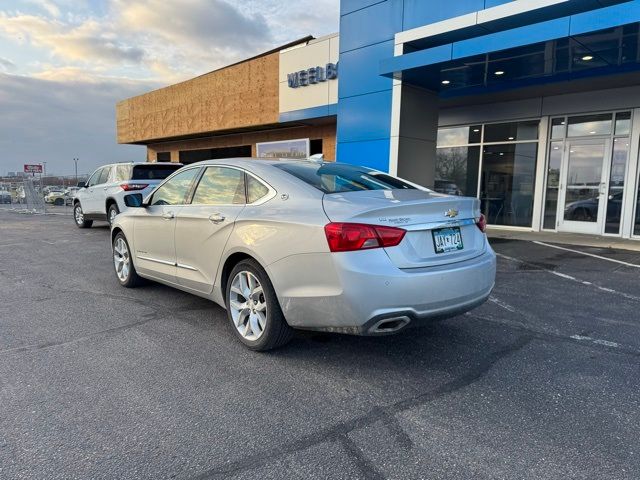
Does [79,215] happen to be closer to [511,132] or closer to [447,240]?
[511,132]

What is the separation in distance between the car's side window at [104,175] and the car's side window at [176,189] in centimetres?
778

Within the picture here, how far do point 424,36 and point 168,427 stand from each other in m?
10.0

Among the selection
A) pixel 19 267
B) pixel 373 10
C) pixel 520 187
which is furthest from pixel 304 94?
pixel 19 267

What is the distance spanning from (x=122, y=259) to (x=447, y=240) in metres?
4.51

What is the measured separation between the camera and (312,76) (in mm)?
15195

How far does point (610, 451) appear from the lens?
8.16 ft

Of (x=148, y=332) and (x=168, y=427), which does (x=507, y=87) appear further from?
(x=168, y=427)

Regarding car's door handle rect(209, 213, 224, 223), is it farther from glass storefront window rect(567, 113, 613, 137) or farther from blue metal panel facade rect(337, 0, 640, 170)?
glass storefront window rect(567, 113, 613, 137)

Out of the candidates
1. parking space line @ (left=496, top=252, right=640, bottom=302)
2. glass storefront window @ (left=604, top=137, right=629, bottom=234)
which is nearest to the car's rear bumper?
parking space line @ (left=496, top=252, right=640, bottom=302)

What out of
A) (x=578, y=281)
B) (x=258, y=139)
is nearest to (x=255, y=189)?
(x=578, y=281)

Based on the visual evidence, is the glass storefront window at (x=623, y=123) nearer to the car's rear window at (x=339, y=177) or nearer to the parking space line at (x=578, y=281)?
the parking space line at (x=578, y=281)

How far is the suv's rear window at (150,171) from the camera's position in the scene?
11.2m

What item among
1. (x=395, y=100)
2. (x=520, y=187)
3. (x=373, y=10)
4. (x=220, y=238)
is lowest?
(x=220, y=238)

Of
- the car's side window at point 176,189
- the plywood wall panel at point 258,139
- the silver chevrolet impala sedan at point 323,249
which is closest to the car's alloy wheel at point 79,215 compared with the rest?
the plywood wall panel at point 258,139
